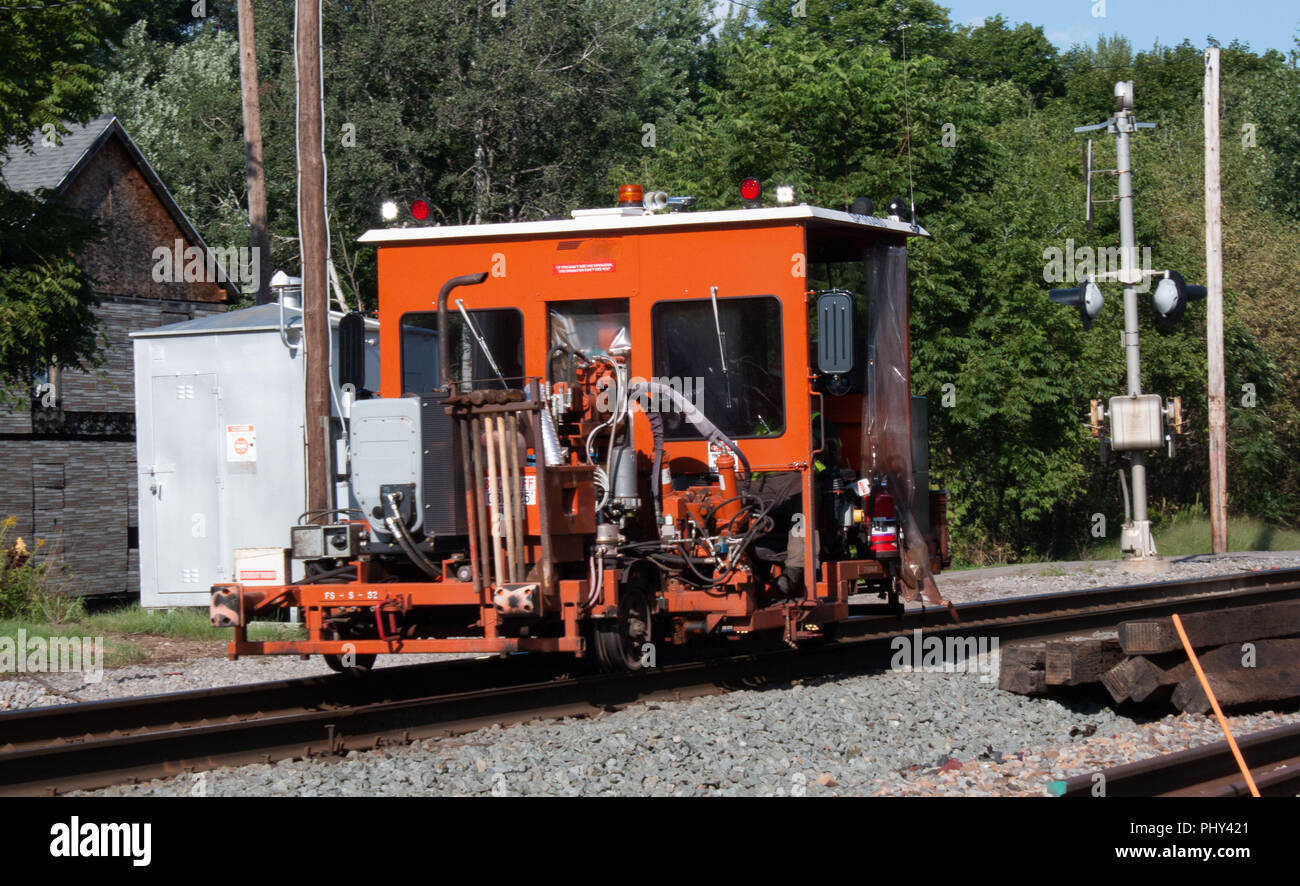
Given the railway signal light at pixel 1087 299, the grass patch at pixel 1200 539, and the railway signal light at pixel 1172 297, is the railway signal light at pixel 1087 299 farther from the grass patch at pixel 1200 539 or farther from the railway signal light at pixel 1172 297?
the grass patch at pixel 1200 539

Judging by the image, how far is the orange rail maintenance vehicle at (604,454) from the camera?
8.41m

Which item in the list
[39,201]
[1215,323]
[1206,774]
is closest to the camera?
[1206,774]

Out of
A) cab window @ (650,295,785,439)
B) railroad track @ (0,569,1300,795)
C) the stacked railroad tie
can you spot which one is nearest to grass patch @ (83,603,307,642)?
railroad track @ (0,569,1300,795)

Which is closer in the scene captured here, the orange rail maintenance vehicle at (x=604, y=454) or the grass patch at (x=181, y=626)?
the orange rail maintenance vehicle at (x=604, y=454)

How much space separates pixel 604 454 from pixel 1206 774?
13.9 feet

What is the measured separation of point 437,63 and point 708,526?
24.7 meters

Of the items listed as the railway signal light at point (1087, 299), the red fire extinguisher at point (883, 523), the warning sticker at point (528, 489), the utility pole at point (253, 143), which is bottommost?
the red fire extinguisher at point (883, 523)

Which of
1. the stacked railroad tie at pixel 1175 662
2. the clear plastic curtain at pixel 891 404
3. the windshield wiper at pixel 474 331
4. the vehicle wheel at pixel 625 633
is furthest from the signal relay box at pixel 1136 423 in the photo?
the windshield wiper at pixel 474 331

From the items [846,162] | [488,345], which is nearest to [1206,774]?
[488,345]

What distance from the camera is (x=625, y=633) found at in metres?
8.94

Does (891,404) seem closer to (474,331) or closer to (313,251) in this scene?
(474,331)

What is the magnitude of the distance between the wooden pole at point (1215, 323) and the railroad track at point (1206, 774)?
18187 millimetres
